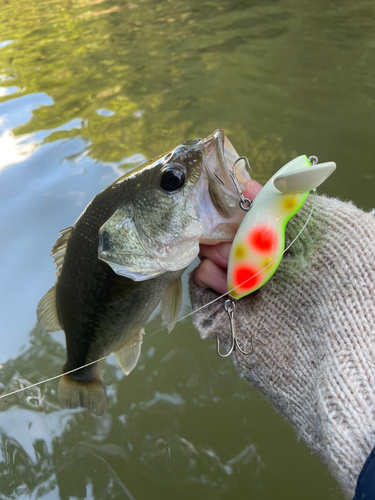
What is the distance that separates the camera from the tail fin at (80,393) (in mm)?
1576

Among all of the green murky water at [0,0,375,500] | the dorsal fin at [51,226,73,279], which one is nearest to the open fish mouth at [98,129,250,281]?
the dorsal fin at [51,226,73,279]

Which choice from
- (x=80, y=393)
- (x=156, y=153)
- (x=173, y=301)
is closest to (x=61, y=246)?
(x=173, y=301)

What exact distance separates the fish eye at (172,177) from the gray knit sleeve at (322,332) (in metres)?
0.34

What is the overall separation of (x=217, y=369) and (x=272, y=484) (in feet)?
1.89

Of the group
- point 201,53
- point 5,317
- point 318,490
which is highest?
point 201,53

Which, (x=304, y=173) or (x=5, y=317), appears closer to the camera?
(x=304, y=173)

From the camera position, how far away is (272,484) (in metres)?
1.77

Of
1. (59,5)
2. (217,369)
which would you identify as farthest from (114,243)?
(59,5)

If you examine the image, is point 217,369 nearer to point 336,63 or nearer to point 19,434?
point 19,434

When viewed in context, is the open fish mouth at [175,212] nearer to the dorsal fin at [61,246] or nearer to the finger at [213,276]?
the finger at [213,276]

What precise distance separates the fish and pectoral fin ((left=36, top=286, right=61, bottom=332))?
60mm

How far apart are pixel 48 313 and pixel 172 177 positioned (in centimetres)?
74

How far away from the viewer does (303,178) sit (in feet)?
2.86

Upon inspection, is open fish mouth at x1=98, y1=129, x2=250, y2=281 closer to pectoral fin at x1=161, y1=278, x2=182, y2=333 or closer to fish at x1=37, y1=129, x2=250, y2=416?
fish at x1=37, y1=129, x2=250, y2=416
